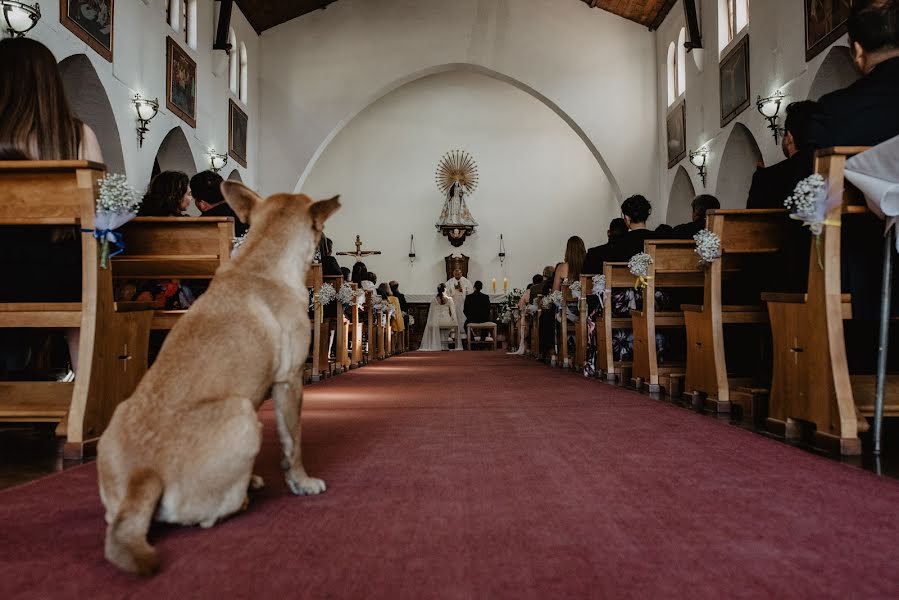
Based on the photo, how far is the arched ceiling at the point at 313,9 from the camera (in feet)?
45.0

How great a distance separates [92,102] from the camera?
862cm

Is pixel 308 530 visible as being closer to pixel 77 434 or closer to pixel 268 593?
pixel 268 593

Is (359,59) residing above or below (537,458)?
above

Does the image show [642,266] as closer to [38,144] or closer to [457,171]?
[38,144]

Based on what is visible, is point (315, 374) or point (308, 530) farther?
point (315, 374)

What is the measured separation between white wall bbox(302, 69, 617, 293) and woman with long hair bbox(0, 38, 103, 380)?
15.5m

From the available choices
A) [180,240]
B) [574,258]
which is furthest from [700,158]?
[180,240]

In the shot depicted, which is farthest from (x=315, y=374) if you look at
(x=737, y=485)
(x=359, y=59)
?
(x=359, y=59)

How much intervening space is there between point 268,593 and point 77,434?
1850 millimetres

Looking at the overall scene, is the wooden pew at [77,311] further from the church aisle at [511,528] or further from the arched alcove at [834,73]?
the arched alcove at [834,73]

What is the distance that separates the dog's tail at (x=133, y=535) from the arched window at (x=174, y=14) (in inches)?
424

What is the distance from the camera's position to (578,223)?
732 inches

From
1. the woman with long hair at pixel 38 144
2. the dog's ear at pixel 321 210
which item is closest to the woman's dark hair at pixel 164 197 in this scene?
the woman with long hair at pixel 38 144

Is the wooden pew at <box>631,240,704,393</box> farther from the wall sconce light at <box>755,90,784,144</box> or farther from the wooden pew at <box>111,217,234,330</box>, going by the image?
the wall sconce light at <box>755,90,784,144</box>
